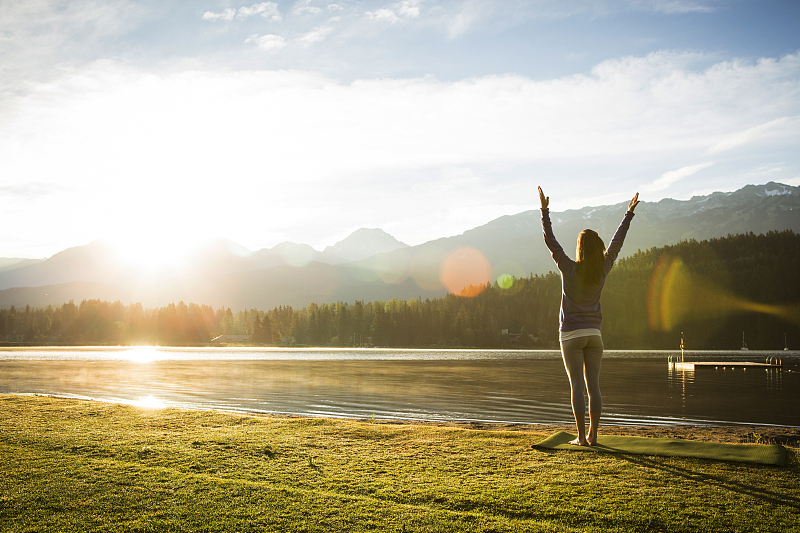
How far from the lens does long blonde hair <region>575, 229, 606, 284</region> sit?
7.98 metres

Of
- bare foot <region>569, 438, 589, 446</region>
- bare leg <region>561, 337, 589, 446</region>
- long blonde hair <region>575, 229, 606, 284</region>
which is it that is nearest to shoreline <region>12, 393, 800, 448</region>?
bare foot <region>569, 438, 589, 446</region>

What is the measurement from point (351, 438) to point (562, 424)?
26.1 feet

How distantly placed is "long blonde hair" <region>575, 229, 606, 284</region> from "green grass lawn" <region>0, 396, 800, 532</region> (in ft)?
8.99

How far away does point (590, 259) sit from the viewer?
8.04m

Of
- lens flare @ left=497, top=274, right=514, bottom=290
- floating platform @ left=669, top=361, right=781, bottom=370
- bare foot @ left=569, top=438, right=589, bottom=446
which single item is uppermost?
lens flare @ left=497, top=274, right=514, bottom=290

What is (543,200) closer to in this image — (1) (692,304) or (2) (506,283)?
(1) (692,304)

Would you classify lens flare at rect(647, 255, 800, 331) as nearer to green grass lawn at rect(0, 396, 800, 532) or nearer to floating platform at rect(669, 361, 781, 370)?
floating platform at rect(669, 361, 781, 370)

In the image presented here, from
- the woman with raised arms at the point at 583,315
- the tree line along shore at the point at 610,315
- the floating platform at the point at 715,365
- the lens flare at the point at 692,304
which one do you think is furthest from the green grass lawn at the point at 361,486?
the lens flare at the point at 692,304

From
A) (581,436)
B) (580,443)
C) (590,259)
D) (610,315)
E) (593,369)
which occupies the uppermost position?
(590,259)

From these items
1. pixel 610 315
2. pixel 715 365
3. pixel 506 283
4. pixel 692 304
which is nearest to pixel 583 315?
pixel 715 365

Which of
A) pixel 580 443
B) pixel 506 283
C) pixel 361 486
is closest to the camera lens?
pixel 361 486

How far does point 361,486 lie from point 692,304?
17916 cm

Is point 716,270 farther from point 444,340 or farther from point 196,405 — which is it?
point 196,405

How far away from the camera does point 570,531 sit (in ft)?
15.8
